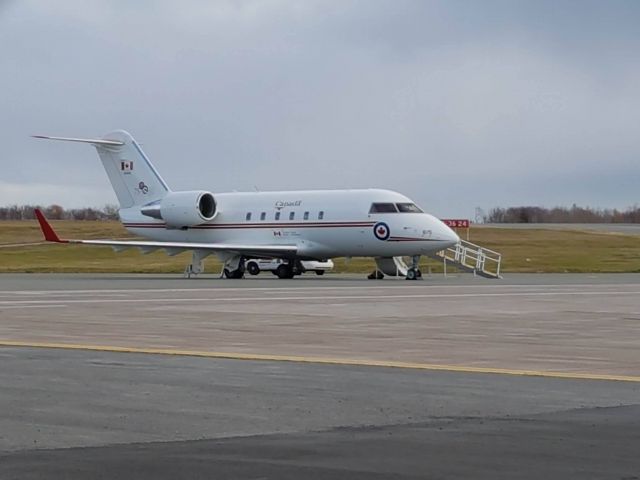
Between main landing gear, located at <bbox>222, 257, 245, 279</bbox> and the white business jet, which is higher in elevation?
the white business jet

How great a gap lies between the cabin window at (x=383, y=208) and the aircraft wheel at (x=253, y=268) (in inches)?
350

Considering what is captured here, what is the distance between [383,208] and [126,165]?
14.5m

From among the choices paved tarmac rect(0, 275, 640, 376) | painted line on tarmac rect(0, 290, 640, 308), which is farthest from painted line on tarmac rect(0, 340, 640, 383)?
painted line on tarmac rect(0, 290, 640, 308)

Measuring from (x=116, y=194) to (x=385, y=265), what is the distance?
14584mm

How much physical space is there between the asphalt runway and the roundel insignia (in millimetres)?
24269

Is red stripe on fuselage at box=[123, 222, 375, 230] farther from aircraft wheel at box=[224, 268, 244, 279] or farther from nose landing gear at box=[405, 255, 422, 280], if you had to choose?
nose landing gear at box=[405, 255, 422, 280]

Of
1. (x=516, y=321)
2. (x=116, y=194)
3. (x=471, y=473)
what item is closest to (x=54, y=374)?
(x=471, y=473)

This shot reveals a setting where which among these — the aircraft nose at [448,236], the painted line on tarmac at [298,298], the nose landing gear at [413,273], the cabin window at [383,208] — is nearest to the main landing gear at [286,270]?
the cabin window at [383,208]

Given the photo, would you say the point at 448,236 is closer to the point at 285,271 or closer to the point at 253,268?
the point at 285,271

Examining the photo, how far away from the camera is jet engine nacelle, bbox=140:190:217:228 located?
188 ft

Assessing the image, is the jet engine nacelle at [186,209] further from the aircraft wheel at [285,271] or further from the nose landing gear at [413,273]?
the nose landing gear at [413,273]

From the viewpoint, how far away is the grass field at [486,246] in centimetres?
6969

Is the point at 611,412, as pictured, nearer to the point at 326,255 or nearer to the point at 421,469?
the point at 421,469

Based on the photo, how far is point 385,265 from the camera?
2173 inches
